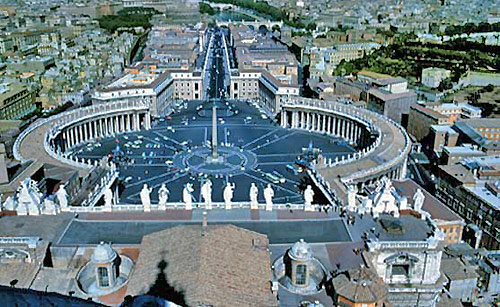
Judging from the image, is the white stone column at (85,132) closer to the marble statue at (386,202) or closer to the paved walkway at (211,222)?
the paved walkway at (211,222)

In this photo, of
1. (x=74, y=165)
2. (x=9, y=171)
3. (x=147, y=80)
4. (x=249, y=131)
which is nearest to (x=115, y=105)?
(x=147, y=80)

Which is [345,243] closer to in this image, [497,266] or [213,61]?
[497,266]

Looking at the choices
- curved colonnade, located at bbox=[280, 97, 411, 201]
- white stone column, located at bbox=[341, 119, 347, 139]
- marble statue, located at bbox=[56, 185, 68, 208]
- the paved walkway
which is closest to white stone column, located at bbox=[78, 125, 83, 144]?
curved colonnade, located at bbox=[280, 97, 411, 201]

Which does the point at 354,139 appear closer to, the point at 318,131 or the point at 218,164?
the point at 318,131

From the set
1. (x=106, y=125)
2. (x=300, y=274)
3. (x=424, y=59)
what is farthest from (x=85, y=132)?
(x=424, y=59)

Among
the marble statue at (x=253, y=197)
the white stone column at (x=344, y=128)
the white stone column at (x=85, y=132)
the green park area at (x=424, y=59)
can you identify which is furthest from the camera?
the green park area at (x=424, y=59)

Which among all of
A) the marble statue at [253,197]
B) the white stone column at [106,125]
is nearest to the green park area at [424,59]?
the white stone column at [106,125]

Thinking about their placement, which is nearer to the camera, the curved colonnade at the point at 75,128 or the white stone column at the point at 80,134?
the curved colonnade at the point at 75,128
